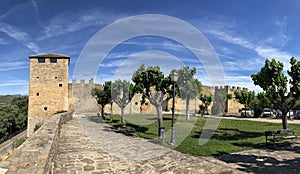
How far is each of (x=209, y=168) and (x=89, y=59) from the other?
6835mm

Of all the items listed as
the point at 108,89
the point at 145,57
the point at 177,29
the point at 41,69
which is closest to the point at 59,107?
the point at 41,69

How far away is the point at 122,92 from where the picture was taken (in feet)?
67.5

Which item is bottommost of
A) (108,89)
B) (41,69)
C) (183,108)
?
(183,108)

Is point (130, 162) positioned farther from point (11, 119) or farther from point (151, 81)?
point (11, 119)

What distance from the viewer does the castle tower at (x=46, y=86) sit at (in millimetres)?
24703

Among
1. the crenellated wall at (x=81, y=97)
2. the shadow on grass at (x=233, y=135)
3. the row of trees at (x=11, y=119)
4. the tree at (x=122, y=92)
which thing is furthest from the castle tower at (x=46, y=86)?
the shadow on grass at (x=233, y=135)

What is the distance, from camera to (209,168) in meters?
4.70

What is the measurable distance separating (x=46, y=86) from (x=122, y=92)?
407 inches

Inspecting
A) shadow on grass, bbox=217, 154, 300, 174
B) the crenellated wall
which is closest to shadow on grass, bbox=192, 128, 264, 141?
shadow on grass, bbox=217, 154, 300, 174

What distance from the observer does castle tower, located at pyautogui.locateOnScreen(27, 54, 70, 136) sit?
24703 mm

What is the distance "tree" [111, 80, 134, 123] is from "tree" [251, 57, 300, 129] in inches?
442

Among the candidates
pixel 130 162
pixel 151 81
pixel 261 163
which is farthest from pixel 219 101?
pixel 130 162

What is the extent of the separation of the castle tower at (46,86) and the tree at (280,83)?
70.4ft

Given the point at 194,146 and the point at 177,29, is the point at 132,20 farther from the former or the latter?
the point at 194,146
